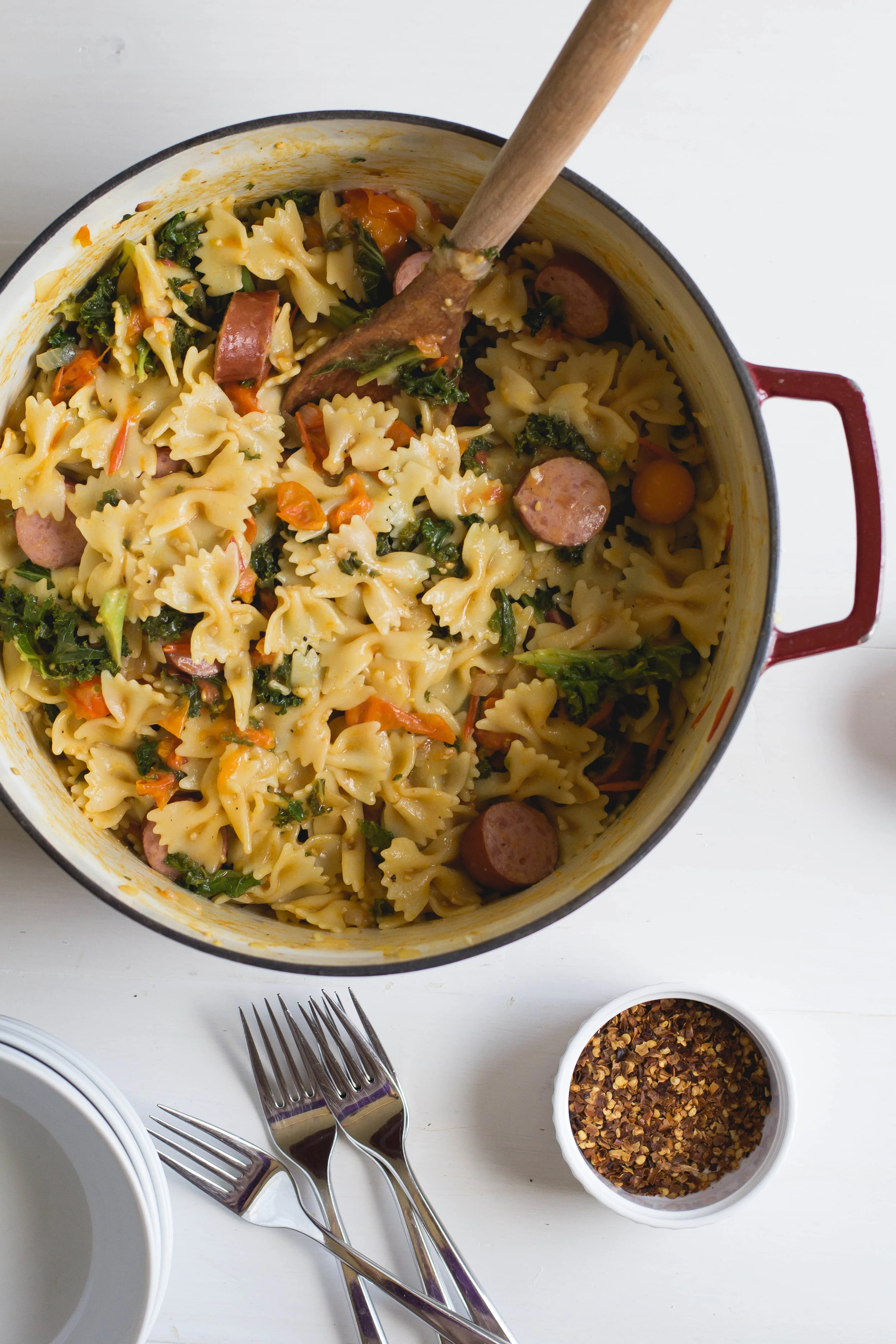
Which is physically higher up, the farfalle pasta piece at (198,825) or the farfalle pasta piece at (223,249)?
the farfalle pasta piece at (223,249)

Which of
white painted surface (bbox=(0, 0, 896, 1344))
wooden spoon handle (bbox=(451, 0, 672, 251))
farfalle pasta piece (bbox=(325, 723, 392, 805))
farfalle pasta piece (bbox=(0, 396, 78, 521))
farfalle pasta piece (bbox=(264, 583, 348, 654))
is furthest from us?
white painted surface (bbox=(0, 0, 896, 1344))

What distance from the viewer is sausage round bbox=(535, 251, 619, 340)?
3.02 metres

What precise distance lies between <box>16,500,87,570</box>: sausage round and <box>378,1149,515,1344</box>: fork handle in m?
2.14

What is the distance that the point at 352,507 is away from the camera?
3016 mm

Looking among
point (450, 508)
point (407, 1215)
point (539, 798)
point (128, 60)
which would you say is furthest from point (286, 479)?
point (407, 1215)

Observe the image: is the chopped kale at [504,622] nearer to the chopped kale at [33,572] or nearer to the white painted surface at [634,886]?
the white painted surface at [634,886]

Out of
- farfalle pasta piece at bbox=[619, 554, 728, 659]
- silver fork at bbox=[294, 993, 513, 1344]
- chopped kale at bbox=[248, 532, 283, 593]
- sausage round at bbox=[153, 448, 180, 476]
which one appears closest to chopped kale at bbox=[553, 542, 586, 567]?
farfalle pasta piece at bbox=[619, 554, 728, 659]

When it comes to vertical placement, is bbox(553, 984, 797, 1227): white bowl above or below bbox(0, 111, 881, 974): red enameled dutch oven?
below

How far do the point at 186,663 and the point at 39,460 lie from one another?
0.74 metres

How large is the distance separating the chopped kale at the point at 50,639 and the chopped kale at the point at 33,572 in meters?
0.05

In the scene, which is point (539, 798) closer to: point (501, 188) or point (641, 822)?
point (641, 822)

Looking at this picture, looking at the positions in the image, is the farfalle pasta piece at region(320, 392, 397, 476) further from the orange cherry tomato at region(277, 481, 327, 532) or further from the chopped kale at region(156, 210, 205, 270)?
the chopped kale at region(156, 210, 205, 270)

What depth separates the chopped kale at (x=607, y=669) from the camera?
119 inches

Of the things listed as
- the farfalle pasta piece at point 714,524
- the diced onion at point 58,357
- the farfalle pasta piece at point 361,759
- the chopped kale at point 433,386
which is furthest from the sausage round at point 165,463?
the farfalle pasta piece at point 714,524
